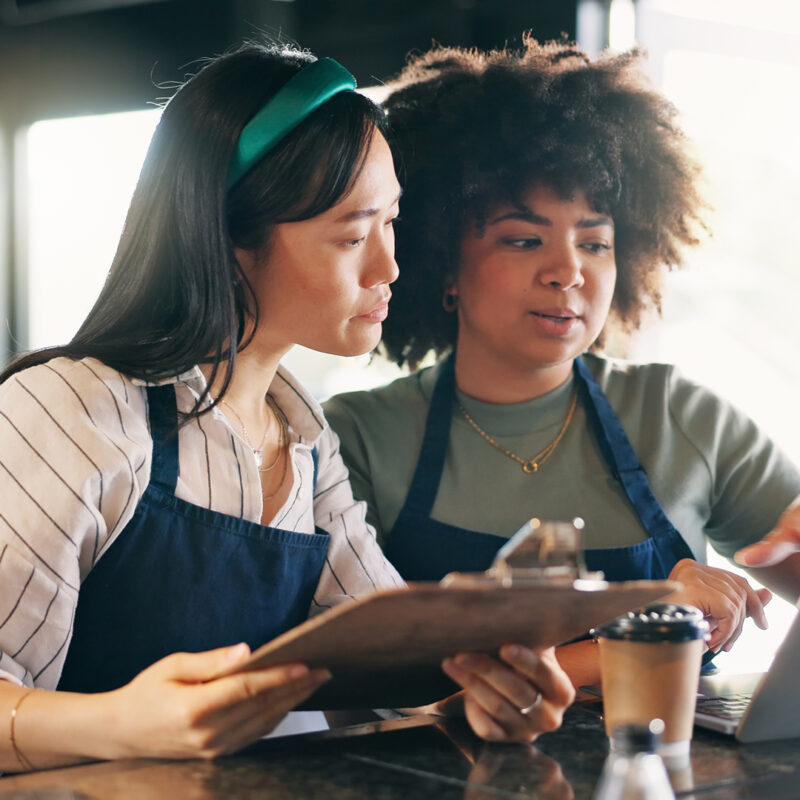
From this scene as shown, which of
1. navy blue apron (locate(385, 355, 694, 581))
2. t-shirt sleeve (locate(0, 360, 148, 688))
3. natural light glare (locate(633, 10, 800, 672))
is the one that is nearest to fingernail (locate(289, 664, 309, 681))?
t-shirt sleeve (locate(0, 360, 148, 688))

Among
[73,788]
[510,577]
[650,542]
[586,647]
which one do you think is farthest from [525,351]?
[73,788]

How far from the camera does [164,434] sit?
1.41 metres

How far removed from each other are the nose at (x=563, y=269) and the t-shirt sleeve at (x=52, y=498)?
824 mm

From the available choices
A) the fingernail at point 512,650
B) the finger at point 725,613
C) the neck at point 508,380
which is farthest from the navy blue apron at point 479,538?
the fingernail at point 512,650

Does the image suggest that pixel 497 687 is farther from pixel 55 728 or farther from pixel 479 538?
pixel 479 538

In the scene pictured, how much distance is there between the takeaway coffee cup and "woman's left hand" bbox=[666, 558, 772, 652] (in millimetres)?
478

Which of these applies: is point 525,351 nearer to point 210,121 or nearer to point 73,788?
point 210,121

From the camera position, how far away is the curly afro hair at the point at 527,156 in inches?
78.0

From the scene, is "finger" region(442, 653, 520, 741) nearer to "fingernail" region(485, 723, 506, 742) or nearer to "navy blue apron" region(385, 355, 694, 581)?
"fingernail" region(485, 723, 506, 742)

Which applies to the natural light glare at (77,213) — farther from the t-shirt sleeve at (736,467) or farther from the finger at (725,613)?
the finger at (725,613)

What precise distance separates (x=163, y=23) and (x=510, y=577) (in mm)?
3405

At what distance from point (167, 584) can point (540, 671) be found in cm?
53

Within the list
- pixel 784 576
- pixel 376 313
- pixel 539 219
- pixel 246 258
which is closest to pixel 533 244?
pixel 539 219

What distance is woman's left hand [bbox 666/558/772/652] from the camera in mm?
1504
